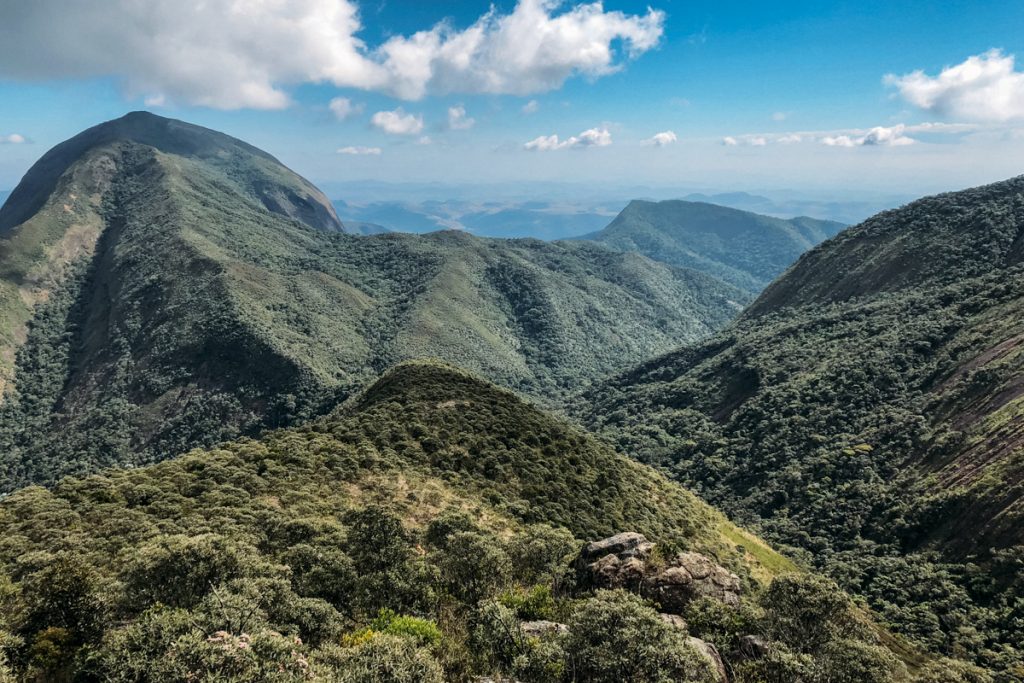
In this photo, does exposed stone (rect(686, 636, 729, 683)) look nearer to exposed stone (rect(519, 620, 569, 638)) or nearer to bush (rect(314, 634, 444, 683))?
exposed stone (rect(519, 620, 569, 638))

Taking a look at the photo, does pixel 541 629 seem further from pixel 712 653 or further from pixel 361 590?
pixel 361 590

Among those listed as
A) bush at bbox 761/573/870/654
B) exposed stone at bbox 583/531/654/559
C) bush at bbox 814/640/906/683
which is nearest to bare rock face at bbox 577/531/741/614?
exposed stone at bbox 583/531/654/559

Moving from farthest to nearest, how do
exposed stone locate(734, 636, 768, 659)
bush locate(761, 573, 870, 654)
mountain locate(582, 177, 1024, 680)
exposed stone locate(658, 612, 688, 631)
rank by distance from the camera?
mountain locate(582, 177, 1024, 680), bush locate(761, 573, 870, 654), exposed stone locate(658, 612, 688, 631), exposed stone locate(734, 636, 768, 659)

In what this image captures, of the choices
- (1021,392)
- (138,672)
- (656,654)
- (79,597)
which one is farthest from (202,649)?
(1021,392)

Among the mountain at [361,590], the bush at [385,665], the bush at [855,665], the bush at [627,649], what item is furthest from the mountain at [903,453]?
the bush at [385,665]

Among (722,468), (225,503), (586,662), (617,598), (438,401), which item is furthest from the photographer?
(722,468)

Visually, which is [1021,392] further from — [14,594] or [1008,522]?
[14,594]
